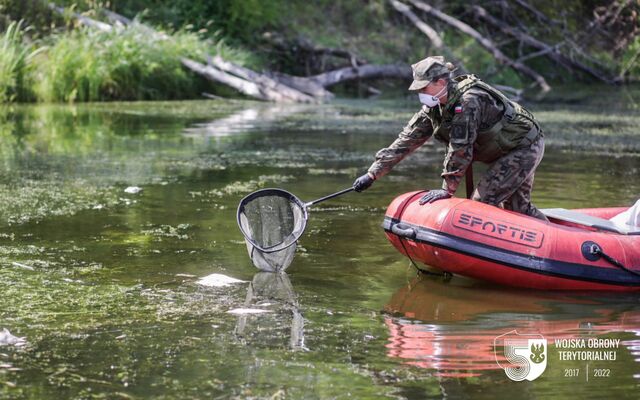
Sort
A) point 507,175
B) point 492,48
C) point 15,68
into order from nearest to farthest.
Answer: point 507,175 < point 15,68 < point 492,48

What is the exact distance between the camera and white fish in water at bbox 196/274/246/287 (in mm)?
6461

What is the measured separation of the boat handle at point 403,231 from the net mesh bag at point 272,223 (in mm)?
588

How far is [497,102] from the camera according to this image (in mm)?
6852

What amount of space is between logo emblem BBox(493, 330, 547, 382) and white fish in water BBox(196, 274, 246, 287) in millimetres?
1873

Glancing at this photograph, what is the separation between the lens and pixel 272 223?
7.09 m

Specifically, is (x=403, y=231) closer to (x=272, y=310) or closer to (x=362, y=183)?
(x=362, y=183)

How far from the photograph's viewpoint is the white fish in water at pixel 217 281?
6461 millimetres

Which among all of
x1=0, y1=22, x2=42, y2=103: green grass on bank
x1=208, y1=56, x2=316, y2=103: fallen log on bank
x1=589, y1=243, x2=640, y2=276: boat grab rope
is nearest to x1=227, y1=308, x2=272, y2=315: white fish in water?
x1=589, y1=243, x2=640, y2=276: boat grab rope

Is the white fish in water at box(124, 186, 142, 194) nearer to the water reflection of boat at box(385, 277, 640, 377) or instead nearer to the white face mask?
the water reflection of boat at box(385, 277, 640, 377)

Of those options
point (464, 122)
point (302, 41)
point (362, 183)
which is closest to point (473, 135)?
point (464, 122)

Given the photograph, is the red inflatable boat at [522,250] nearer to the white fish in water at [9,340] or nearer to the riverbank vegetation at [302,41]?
the white fish in water at [9,340]

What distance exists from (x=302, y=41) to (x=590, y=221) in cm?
1987

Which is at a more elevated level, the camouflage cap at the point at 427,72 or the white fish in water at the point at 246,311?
the camouflage cap at the point at 427,72

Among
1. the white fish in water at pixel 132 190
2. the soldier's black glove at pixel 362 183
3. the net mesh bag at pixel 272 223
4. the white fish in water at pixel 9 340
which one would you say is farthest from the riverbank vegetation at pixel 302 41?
the white fish in water at pixel 9 340
